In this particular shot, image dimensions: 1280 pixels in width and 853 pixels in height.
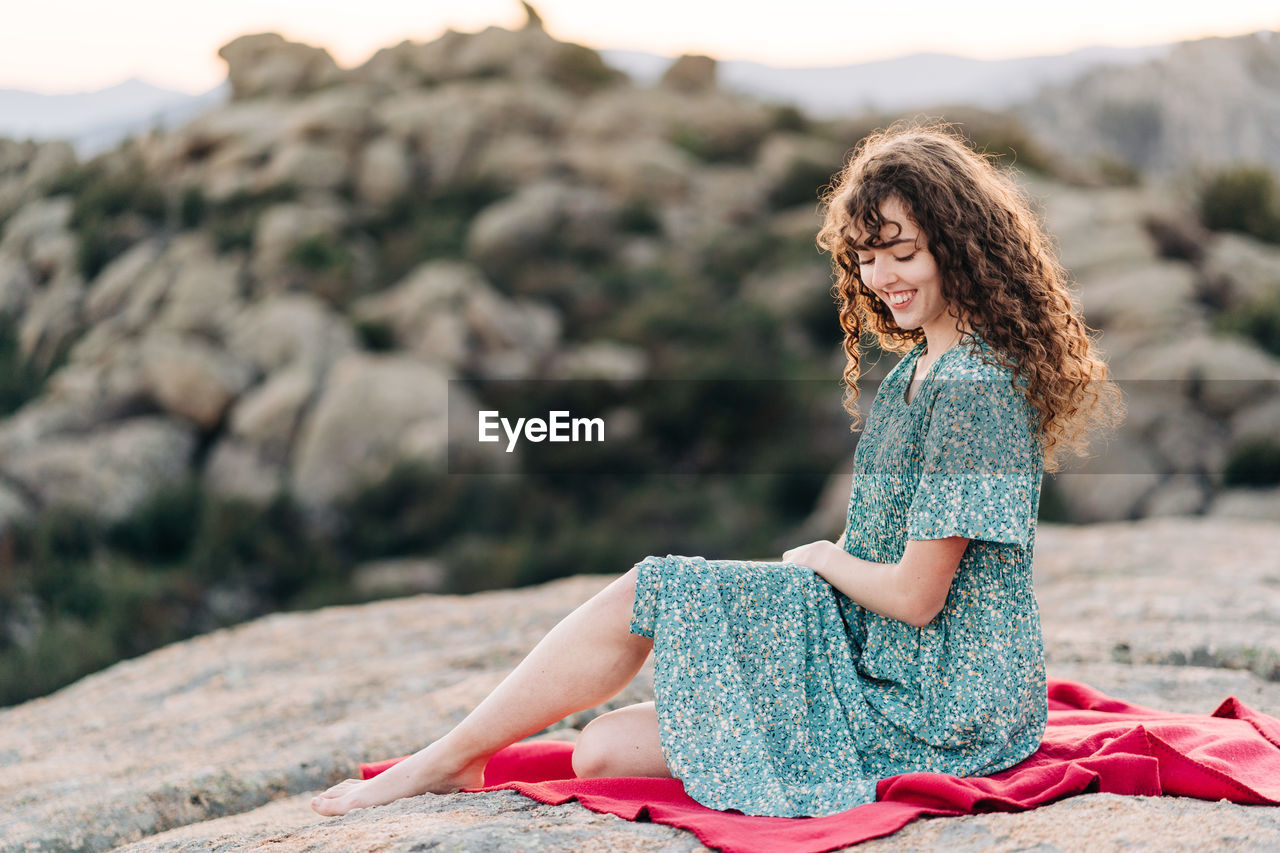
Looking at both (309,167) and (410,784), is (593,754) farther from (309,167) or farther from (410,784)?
(309,167)

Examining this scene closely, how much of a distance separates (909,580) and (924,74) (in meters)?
40.0

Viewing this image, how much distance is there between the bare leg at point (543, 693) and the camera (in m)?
2.10

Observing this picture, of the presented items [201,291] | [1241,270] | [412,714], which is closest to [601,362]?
[201,291]

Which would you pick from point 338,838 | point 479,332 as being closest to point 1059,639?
point 338,838

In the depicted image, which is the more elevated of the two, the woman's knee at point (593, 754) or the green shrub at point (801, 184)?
the green shrub at point (801, 184)

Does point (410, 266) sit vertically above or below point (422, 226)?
below

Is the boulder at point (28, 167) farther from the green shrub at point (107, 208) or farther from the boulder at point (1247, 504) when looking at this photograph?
the boulder at point (1247, 504)

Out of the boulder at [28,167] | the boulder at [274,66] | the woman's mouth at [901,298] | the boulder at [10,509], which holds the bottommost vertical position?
the boulder at [10,509]

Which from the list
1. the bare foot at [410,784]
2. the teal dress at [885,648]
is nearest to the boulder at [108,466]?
the bare foot at [410,784]

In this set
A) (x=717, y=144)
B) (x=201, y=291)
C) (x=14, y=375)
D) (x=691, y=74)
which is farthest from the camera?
(x=691, y=74)

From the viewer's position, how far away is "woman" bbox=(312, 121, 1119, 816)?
198cm

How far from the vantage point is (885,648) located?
6.96ft

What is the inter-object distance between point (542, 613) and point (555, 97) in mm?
18643

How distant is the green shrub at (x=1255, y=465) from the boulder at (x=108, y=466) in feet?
34.7
